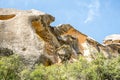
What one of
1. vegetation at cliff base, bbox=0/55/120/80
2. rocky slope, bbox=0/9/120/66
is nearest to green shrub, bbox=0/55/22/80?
vegetation at cliff base, bbox=0/55/120/80

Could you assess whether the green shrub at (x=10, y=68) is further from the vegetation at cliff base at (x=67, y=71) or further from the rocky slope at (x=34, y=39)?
the rocky slope at (x=34, y=39)

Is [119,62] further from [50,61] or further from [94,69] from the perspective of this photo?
[50,61]

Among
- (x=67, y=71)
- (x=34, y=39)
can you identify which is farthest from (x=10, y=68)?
(x=34, y=39)

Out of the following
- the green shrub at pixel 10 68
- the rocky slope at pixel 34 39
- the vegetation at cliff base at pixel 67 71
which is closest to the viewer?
the green shrub at pixel 10 68

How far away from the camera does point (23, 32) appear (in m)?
32.2

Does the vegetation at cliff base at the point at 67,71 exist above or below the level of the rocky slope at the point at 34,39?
below

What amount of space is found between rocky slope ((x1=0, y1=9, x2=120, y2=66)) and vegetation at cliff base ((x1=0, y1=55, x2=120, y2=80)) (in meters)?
Result: 1.89

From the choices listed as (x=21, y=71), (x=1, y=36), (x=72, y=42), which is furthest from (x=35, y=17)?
(x=21, y=71)

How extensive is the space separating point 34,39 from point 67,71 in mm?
8493

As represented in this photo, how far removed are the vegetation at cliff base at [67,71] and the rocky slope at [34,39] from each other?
6.19ft

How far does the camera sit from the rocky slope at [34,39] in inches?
1176

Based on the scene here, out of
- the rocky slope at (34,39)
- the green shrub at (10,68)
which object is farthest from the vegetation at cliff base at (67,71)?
the rocky slope at (34,39)

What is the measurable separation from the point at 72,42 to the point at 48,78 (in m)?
19.9

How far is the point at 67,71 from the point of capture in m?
24.0
